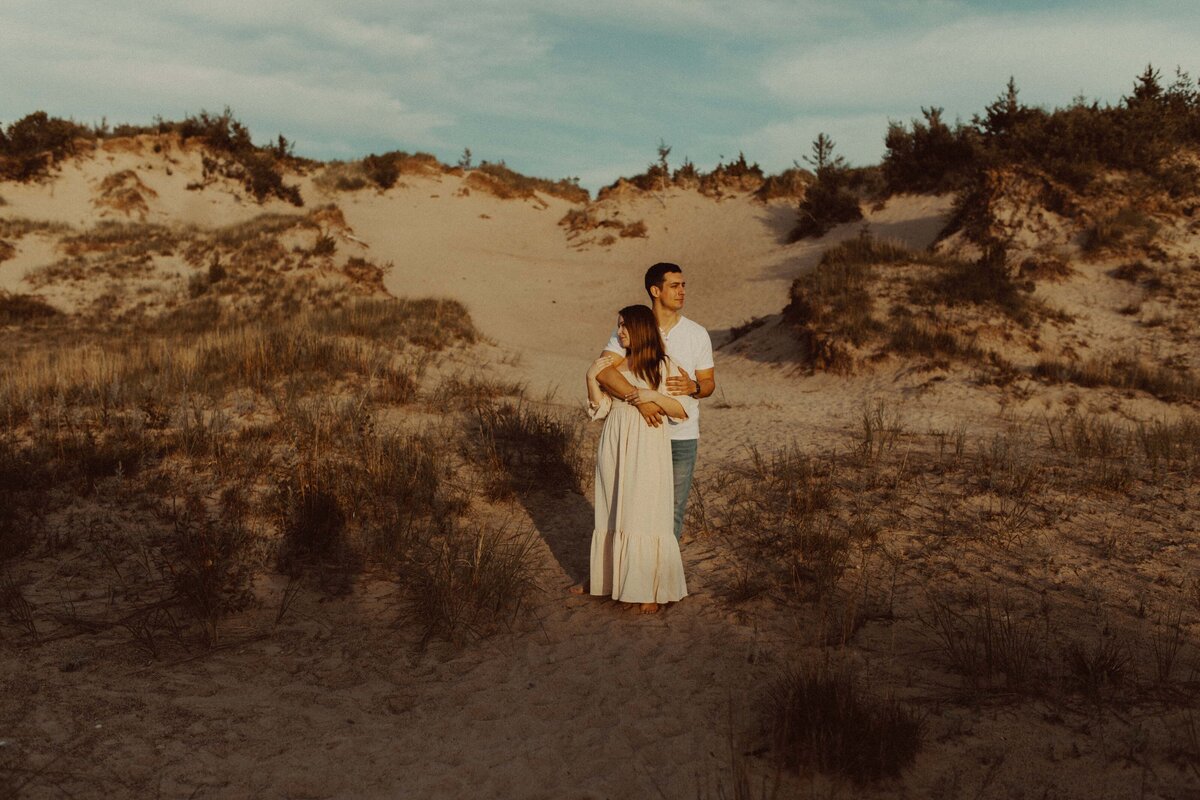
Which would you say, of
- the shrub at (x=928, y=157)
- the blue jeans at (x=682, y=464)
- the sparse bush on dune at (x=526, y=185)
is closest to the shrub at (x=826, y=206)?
the shrub at (x=928, y=157)

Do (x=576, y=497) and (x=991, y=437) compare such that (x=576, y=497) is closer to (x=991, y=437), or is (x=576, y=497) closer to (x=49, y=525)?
(x=49, y=525)

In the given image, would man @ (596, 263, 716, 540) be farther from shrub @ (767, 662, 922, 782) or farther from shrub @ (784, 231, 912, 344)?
shrub @ (784, 231, 912, 344)

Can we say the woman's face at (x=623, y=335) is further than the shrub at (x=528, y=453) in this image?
No

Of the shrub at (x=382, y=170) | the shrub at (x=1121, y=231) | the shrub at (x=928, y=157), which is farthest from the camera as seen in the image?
the shrub at (x=382, y=170)

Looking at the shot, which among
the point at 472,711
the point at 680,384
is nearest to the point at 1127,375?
the point at 680,384

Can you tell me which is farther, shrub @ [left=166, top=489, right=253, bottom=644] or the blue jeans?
the blue jeans

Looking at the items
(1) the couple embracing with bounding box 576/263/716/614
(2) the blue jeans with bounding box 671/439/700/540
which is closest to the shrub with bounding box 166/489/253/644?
(1) the couple embracing with bounding box 576/263/716/614

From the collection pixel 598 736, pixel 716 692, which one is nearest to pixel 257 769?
pixel 598 736

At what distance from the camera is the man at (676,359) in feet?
15.0

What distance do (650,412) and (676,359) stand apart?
0.42 m

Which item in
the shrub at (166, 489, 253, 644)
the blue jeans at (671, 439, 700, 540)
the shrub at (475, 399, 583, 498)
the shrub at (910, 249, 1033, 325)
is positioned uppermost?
the shrub at (910, 249, 1033, 325)

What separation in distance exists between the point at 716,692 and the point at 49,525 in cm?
559

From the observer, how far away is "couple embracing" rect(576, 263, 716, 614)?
4594 mm

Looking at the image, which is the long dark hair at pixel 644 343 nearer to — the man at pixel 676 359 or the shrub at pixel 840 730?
the man at pixel 676 359
